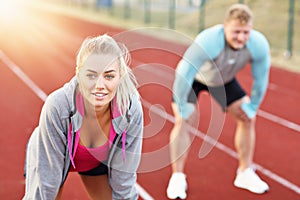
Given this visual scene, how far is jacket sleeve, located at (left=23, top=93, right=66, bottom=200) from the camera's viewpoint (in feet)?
9.98

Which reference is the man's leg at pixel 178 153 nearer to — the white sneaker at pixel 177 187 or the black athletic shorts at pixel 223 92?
the white sneaker at pixel 177 187

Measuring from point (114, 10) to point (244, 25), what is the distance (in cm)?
2653

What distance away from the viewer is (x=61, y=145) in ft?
10.3

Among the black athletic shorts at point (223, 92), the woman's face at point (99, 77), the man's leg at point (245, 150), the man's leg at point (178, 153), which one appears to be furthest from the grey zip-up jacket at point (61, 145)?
the man's leg at point (245, 150)

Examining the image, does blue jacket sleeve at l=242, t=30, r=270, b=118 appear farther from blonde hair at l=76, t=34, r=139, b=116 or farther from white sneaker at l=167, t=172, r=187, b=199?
blonde hair at l=76, t=34, r=139, b=116

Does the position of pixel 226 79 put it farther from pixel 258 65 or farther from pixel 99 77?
pixel 99 77

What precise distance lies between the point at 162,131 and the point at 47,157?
4223mm

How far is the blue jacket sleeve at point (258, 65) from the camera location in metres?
4.87

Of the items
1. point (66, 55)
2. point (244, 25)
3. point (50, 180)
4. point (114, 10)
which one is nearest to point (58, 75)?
point (66, 55)

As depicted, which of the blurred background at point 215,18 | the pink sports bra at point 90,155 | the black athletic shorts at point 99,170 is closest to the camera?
the pink sports bra at point 90,155

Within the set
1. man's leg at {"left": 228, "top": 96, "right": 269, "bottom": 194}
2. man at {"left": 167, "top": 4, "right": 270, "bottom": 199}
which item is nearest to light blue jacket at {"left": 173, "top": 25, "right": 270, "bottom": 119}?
man at {"left": 167, "top": 4, "right": 270, "bottom": 199}

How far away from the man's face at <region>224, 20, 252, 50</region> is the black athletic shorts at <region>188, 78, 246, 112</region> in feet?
1.82

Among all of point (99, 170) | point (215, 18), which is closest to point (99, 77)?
point (99, 170)

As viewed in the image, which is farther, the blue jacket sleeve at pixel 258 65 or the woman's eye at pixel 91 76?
the blue jacket sleeve at pixel 258 65
